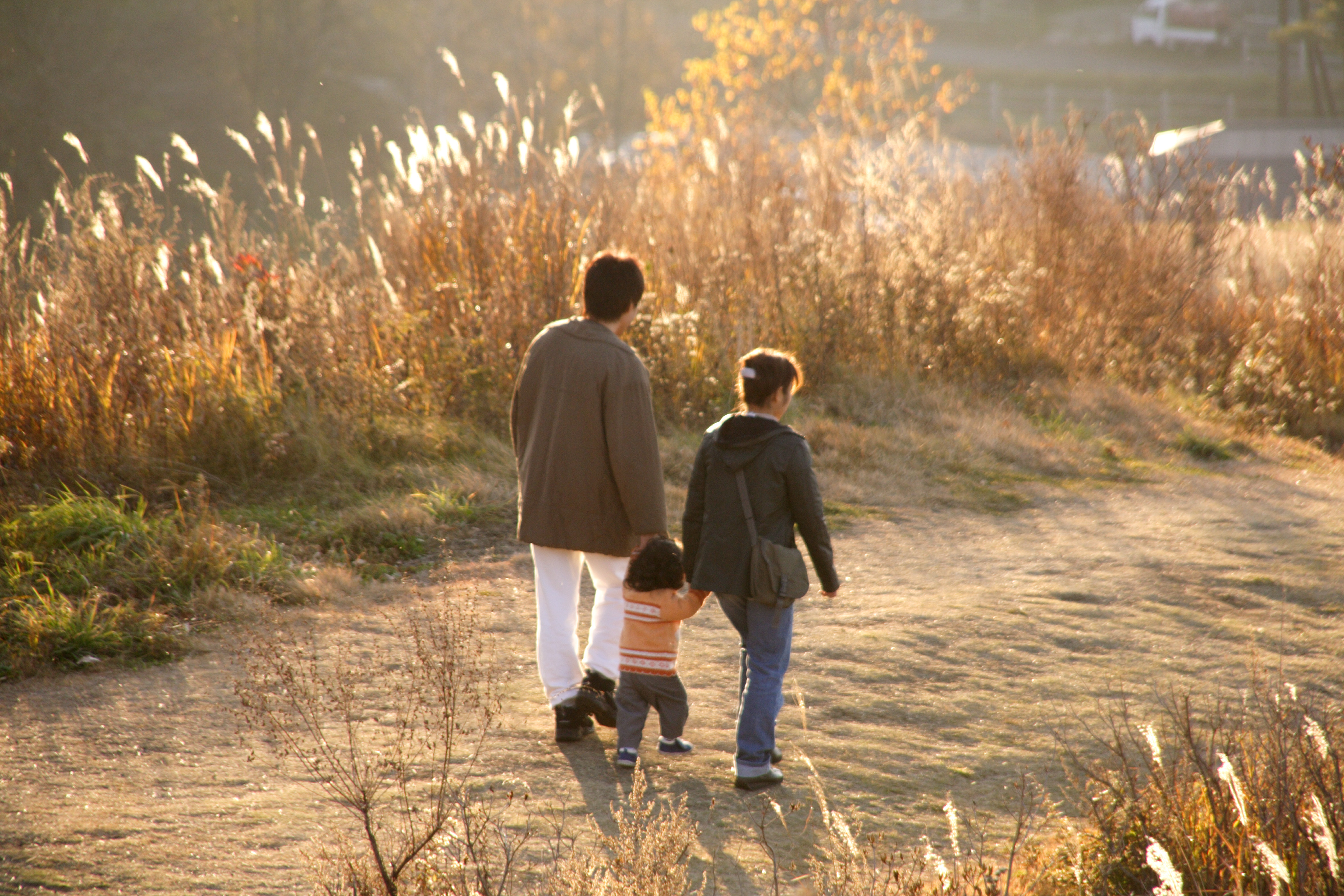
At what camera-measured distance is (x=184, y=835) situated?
3.33 meters

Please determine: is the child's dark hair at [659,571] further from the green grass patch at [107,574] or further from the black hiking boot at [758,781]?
the green grass patch at [107,574]

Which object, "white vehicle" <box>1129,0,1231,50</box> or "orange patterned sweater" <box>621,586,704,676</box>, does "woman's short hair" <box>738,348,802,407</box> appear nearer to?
"orange patterned sweater" <box>621,586,704,676</box>

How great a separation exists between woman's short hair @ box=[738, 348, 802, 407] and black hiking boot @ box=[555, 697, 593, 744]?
4.36 ft

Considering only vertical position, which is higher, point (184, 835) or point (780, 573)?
point (780, 573)

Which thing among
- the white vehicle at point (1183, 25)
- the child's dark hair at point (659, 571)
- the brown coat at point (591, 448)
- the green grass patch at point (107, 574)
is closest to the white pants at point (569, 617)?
the brown coat at point (591, 448)

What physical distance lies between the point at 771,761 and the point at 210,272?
271 inches

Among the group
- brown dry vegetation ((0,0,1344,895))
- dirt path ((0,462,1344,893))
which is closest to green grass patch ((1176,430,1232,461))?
brown dry vegetation ((0,0,1344,895))

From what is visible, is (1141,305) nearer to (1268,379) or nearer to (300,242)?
(1268,379)

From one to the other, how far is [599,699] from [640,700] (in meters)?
0.29

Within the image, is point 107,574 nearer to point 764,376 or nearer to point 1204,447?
point 764,376

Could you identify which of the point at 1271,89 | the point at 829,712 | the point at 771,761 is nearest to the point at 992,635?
the point at 829,712

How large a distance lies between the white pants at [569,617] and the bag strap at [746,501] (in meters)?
0.62

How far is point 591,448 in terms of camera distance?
158 inches

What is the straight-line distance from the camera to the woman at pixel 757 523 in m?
3.66
